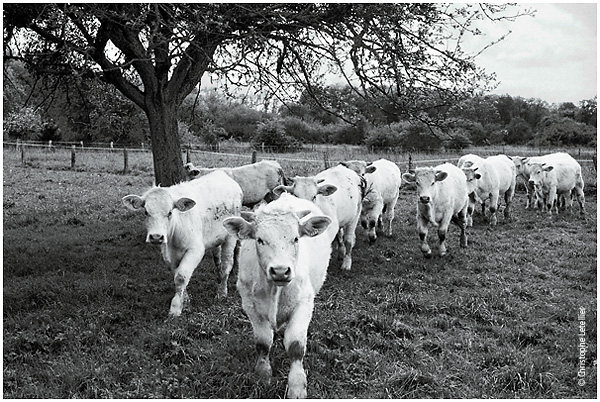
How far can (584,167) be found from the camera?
27344 mm

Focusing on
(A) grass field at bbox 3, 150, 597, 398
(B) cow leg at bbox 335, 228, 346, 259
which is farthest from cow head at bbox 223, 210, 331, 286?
(B) cow leg at bbox 335, 228, 346, 259

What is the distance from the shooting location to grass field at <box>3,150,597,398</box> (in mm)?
5188

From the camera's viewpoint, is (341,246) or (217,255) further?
(341,246)

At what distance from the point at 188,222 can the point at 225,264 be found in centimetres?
110

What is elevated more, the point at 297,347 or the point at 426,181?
the point at 426,181

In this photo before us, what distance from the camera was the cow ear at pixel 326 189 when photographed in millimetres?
8383

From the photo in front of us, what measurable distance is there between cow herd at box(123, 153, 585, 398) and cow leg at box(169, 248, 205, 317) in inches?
0.6

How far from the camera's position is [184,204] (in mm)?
7621

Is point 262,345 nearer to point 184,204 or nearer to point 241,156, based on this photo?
point 184,204

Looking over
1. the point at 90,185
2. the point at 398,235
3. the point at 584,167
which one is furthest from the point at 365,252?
the point at 584,167

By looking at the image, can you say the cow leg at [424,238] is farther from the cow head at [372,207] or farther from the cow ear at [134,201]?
the cow ear at [134,201]

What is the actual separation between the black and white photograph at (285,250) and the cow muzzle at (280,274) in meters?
0.02

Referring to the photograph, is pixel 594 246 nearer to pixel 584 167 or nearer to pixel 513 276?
pixel 513 276

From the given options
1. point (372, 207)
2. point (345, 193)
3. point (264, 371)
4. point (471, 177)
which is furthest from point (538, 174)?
point (264, 371)
